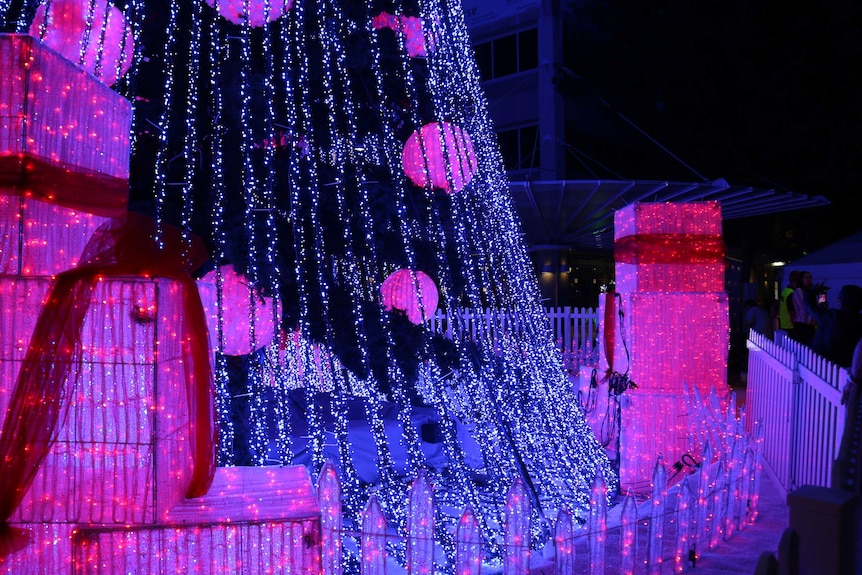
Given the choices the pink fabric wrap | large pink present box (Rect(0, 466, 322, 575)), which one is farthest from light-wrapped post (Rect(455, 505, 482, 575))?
the pink fabric wrap

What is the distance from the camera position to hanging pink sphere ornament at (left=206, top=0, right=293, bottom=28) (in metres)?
4.30

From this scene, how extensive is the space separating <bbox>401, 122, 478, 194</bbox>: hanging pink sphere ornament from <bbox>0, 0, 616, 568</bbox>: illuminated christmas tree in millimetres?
13

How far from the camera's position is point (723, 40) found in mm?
16031

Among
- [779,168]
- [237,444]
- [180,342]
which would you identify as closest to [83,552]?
[180,342]

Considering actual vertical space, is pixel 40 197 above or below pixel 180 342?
above

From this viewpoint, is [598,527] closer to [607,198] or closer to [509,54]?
[607,198]

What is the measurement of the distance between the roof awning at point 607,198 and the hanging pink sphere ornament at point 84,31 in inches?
285

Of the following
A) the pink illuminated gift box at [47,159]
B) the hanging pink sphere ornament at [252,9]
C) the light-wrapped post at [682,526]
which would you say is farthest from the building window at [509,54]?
the pink illuminated gift box at [47,159]

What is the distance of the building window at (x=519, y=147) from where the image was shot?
18.1m

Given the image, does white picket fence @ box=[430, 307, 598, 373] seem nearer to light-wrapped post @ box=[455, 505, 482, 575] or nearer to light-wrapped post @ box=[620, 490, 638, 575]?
light-wrapped post @ box=[620, 490, 638, 575]

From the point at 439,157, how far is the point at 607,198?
253 inches

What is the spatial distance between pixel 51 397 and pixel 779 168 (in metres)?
18.5

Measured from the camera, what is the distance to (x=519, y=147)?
60.1ft

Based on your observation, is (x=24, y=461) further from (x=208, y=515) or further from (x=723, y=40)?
(x=723, y=40)
